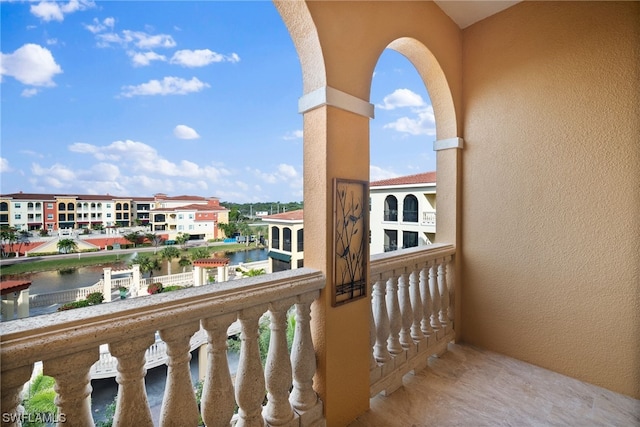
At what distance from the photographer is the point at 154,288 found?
1.14m

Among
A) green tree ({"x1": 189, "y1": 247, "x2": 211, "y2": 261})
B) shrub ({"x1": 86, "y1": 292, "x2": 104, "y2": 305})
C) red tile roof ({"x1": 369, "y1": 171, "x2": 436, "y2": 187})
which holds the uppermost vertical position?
red tile roof ({"x1": 369, "y1": 171, "x2": 436, "y2": 187})

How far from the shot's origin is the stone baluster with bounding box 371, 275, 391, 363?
188 centimetres

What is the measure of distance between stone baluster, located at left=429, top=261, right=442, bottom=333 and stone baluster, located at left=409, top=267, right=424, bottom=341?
8.5 inches

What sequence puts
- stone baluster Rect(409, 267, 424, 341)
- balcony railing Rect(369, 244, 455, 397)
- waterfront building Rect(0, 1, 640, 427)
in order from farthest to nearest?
stone baluster Rect(409, 267, 424, 341)
balcony railing Rect(369, 244, 455, 397)
waterfront building Rect(0, 1, 640, 427)

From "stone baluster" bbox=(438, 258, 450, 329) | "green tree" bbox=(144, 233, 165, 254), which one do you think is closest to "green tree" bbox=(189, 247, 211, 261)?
"green tree" bbox=(144, 233, 165, 254)

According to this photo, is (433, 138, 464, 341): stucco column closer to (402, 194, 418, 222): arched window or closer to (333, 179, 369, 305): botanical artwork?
(402, 194, 418, 222): arched window

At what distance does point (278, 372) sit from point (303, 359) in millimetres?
137

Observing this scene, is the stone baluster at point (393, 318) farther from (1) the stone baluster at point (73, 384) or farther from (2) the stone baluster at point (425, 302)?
(1) the stone baluster at point (73, 384)

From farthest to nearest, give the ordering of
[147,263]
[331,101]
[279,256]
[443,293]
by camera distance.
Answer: [443,293] < [279,256] < [331,101] < [147,263]

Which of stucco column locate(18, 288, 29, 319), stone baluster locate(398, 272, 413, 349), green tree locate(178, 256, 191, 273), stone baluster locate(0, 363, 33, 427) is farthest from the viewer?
stone baluster locate(398, 272, 413, 349)

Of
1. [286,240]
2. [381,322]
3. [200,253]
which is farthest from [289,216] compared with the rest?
[381,322]

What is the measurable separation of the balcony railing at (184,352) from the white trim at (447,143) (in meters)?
1.72

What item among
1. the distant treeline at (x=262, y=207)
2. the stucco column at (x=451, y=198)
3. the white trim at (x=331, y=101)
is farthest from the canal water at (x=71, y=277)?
the stucco column at (x=451, y=198)

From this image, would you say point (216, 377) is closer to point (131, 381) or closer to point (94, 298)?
point (131, 381)
